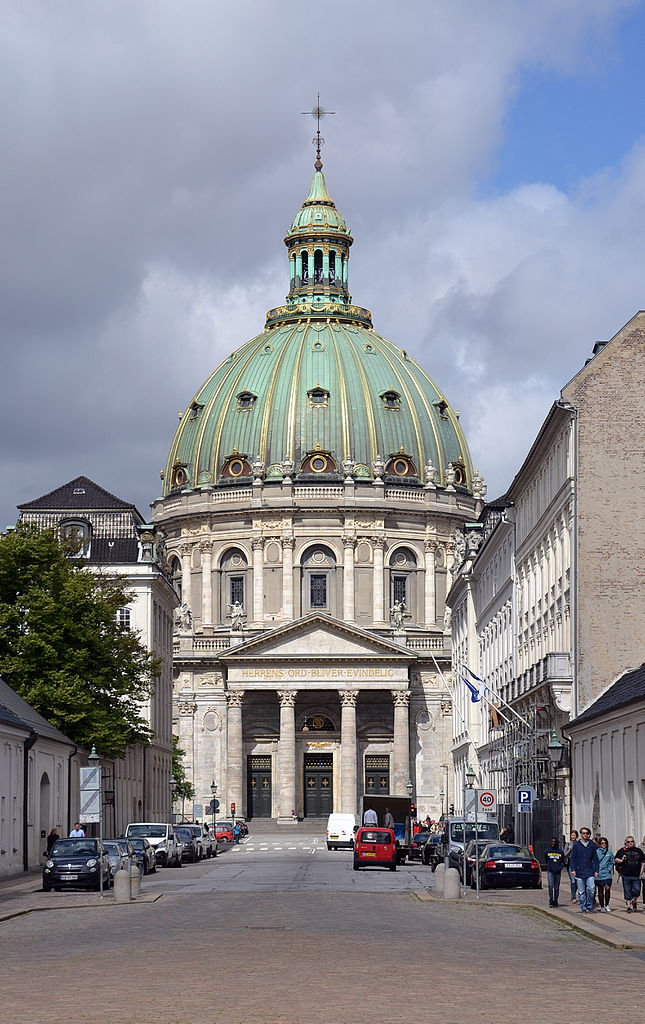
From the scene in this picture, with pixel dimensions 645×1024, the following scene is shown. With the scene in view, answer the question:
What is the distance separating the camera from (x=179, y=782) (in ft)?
413

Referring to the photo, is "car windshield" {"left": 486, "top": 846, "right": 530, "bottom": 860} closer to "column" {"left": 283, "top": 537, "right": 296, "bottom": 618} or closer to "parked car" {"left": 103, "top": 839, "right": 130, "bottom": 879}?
"parked car" {"left": 103, "top": 839, "right": 130, "bottom": 879}

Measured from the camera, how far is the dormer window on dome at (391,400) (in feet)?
470

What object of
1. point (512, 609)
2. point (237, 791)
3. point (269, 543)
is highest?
point (269, 543)

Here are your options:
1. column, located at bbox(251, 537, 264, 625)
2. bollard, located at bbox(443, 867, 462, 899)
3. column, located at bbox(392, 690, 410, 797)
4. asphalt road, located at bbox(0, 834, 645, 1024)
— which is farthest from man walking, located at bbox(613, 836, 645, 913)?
column, located at bbox(251, 537, 264, 625)

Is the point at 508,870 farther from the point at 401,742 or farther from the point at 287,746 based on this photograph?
the point at 401,742

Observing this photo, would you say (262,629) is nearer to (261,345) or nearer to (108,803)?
(261,345)

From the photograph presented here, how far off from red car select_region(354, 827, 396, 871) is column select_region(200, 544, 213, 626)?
3177 inches

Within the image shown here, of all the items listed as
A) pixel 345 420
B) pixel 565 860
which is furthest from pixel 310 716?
pixel 565 860

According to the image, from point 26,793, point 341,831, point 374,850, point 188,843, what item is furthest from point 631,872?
point 341,831

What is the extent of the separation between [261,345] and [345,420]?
11308 millimetres

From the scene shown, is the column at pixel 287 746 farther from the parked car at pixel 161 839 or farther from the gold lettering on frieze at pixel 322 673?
the parked car at pixel 161 839

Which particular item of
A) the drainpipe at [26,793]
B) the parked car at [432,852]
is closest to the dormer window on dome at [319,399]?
the parked car at [432,852]

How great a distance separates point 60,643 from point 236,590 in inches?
3138

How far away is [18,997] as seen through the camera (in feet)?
61.6
